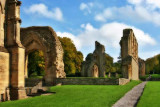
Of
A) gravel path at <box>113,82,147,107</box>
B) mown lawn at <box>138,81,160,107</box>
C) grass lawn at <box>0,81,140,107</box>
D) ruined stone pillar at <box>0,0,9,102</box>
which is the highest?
ruined stone pillar at <box>0,0,9,102</box>

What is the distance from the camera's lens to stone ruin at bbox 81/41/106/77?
4054 centimetres

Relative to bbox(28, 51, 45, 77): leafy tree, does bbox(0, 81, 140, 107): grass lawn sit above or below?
below

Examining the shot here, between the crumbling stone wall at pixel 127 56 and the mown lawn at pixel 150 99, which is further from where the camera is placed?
the crumbling stone wall at pixel 127 56

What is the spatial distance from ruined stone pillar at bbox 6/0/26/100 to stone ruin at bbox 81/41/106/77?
26713 mm

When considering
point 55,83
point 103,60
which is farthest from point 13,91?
point 103,60

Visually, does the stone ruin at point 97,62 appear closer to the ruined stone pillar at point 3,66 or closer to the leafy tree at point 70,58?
the leafy tree at point 70,58

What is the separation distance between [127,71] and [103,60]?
9468mm

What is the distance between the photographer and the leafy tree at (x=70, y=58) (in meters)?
40.4

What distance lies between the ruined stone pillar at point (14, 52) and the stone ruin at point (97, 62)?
26.7m

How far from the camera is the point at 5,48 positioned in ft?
48.0

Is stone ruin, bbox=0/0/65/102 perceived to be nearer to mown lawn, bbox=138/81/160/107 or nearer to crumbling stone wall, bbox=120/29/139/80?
mown lawn, bbox=138/81/160/107

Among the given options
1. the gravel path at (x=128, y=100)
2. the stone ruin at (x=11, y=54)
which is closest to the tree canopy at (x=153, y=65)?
the gravel path at (x=128, y=100)

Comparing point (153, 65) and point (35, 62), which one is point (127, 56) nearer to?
point (35, 62)

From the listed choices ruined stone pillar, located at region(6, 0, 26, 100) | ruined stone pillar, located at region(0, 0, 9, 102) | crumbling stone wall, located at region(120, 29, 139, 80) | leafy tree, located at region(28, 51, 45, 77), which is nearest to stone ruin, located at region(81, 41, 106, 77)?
crumbling stone wall, located at region(120, 29, 139, 80)
